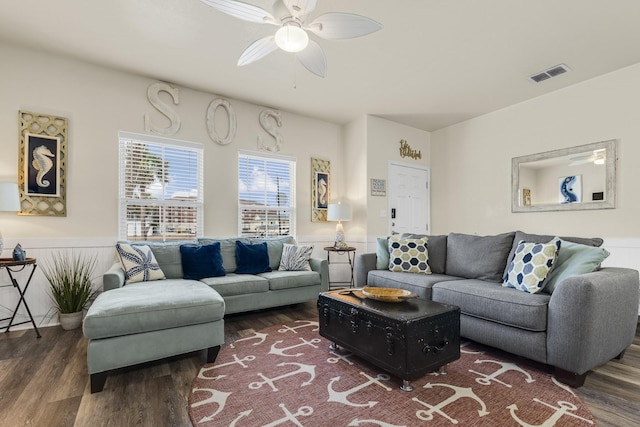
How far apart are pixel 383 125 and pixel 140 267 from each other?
3.99 meters

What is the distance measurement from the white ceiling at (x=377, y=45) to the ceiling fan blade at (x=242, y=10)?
53 cm

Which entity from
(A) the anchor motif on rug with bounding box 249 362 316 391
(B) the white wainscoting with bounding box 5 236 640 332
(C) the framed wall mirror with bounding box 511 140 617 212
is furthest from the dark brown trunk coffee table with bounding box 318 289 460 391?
(C) the framed wall mirror with bounding box 511 140 617 212

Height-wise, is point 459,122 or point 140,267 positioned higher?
point 459,122

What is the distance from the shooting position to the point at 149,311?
2055 mm

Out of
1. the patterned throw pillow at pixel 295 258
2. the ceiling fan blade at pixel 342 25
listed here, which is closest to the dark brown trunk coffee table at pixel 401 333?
the patterned throw pillow at pixel 295 258

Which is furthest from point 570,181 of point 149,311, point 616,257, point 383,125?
point 149,311

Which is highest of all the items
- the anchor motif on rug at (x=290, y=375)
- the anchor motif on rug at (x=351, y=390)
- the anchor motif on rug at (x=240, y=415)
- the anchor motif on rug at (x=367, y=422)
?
the anchor motif on rug at (x=367, y=422)

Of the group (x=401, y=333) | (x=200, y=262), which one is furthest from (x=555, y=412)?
(x=200, y=262)

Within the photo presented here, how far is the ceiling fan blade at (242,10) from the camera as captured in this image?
6.29 ft

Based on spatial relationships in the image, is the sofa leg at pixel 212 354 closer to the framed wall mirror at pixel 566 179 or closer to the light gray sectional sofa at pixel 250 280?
the light gray sectional sofa at pixel 250 280

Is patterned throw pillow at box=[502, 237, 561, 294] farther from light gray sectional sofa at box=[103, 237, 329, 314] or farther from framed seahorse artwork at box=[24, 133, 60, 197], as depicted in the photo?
framed seahorse artwork at box=[24, 133, 60, 197]

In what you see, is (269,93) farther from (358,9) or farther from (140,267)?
(140,267)

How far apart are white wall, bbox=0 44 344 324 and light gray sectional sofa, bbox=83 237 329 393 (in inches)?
22.3

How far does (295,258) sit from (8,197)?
2.76 metres
